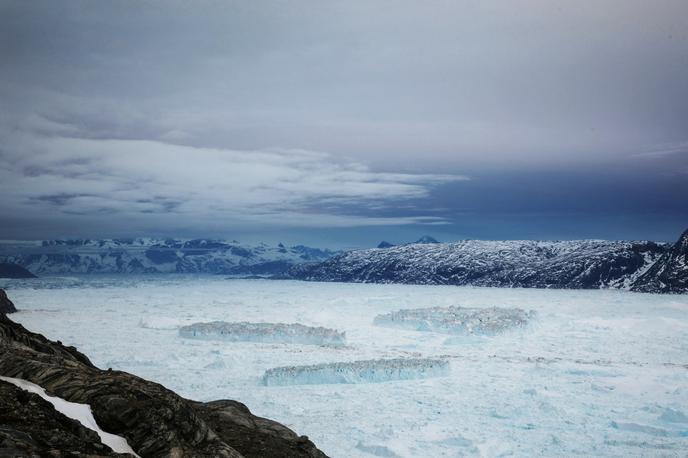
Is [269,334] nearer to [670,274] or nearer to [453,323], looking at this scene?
[453,323]

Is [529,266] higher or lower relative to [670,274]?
lower

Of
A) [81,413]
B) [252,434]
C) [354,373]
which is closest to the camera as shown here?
[81,413]

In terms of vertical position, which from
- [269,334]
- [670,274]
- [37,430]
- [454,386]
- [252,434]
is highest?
[670,274]

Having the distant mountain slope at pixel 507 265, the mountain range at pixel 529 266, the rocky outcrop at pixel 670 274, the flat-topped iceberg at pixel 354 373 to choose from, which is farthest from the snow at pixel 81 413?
the distant mountain slope at pixel 507 265

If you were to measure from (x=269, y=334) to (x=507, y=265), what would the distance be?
449ft

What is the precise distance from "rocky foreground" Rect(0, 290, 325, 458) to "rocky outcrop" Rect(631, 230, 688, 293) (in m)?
112

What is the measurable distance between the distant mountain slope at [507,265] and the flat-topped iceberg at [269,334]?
112420 millimetres

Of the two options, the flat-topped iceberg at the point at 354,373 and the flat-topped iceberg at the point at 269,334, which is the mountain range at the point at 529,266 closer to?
the flat-topped iceberg at the point at 269,334

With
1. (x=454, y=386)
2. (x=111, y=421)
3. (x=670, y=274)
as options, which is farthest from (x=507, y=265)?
(x=111, y=421)

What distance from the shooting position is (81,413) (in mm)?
5445

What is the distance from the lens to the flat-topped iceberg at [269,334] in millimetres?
27812

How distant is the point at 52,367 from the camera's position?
629cm

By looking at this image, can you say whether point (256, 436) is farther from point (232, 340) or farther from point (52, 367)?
point (232, 340)

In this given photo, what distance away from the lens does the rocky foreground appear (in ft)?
15.0
